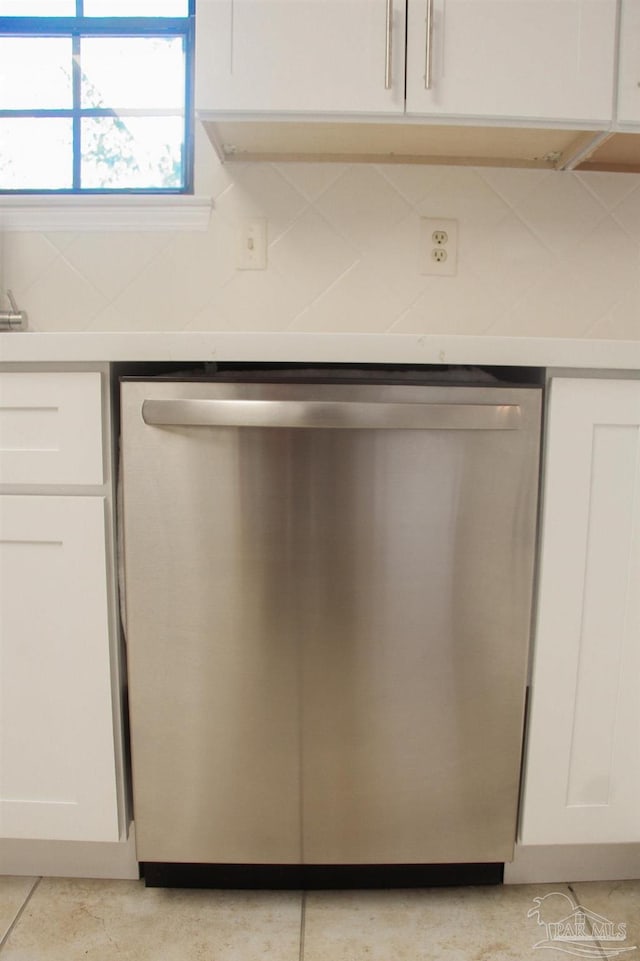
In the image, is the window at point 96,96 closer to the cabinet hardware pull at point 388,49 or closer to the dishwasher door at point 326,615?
the cabinet hardware pull at point 388,49

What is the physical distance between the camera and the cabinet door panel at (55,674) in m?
0.91

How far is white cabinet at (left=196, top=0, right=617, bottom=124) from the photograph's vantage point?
3.58 feet

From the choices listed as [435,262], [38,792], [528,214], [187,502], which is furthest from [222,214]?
[38,792]

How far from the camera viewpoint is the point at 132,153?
1464 millimetres

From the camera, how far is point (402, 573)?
0.89 meters

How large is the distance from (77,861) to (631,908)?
921 mm

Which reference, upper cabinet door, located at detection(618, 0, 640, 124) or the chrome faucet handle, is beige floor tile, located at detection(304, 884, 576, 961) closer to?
the chrome faucet handle

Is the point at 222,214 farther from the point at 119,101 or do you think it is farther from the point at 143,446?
the point at 143,446

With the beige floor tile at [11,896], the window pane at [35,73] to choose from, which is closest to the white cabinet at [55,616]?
the beige floor tile at [11,896]

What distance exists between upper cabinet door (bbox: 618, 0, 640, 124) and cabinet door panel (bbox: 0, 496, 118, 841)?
3.86ft

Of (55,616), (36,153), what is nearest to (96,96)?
(36,153)

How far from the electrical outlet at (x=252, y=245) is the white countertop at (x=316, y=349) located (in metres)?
0.61

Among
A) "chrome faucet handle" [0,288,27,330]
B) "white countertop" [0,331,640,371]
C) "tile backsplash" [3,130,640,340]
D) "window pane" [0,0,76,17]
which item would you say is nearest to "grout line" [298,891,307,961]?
"white countertop" [0,331,640,371]

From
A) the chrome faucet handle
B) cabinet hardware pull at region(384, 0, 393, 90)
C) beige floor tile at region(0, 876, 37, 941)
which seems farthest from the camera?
the chrome faucet handle
